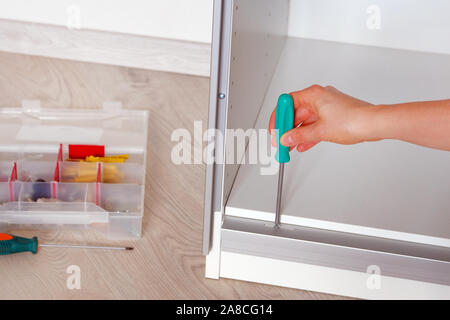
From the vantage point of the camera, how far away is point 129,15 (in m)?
1.49

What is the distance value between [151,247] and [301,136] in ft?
1.25

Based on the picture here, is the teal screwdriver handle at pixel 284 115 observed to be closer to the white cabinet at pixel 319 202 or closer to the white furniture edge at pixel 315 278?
the white cabinet at pixel 319 202

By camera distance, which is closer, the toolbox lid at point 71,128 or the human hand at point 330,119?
the human hand at point 330,119

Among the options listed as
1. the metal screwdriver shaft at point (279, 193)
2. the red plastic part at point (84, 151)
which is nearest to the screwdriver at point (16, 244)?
the red plastic part at point (84, 151)

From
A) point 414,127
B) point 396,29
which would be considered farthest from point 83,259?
point 396,29

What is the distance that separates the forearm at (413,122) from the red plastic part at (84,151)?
58 cm

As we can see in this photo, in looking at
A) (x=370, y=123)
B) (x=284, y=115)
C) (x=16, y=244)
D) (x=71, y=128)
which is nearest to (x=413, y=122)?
(x=370, y=123)

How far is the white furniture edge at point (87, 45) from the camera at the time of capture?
1.48 m

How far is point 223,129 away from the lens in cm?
66

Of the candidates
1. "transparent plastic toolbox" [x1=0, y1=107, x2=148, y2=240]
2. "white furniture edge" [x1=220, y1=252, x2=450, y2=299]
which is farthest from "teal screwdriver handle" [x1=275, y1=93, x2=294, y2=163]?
"transparent plastic toolbox" [x1=0, y1=107, x2=148, y2=240]

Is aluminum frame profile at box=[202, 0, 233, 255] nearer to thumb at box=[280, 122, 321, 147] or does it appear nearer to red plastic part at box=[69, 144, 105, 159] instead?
thumb at box=[280, 122, 321, 147]

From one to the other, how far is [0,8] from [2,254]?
96 centimetres

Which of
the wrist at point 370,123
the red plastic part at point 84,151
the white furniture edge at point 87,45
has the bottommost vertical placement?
the red plastic part at point 84,151

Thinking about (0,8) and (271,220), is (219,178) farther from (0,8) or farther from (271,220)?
(0,8)
